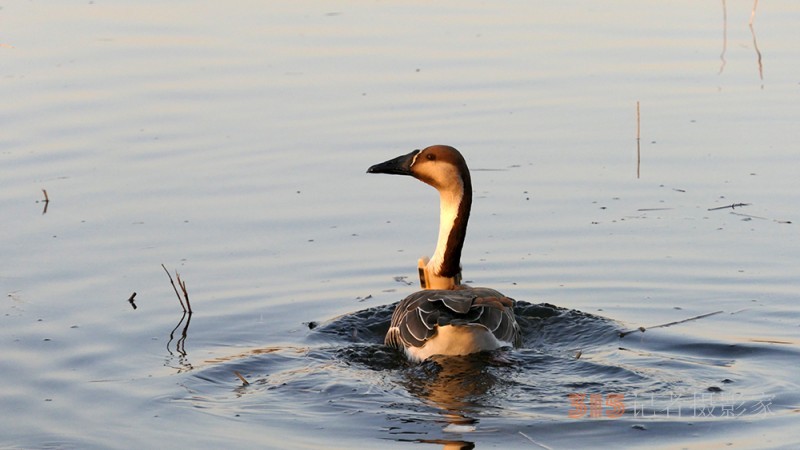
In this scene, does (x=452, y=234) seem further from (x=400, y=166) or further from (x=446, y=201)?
(x=400, y=166)

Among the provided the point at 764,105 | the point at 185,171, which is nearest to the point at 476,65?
the point at 764,105

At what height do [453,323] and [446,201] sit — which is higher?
[446,201]

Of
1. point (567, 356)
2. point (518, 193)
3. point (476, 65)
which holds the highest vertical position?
point (476, 65)

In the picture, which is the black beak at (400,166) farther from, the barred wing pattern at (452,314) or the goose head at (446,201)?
the barred wing pattern at (452,314)

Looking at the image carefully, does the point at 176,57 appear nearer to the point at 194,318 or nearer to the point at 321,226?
the point at 321,226

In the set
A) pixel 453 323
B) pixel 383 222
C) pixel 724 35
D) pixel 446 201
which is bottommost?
pixel 453 323

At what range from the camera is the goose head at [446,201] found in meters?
12.0

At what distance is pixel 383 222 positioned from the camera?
14.0 m

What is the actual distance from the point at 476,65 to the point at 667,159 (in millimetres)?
4758

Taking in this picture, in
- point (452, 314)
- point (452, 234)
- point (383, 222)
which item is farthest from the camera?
point (383, 222)

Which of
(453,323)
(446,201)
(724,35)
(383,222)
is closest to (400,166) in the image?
(446,201)

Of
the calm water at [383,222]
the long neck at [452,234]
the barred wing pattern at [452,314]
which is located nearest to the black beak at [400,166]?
the long neck at [452,234]

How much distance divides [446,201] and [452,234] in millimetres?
384

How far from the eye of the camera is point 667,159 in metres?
15.6
